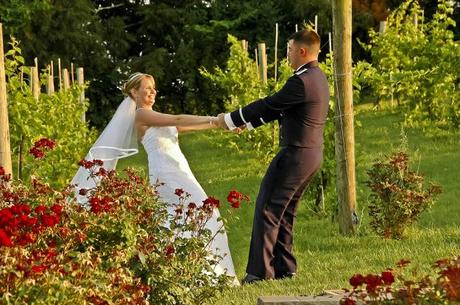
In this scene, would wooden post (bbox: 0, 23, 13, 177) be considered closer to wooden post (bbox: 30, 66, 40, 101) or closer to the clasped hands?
the clasped hands

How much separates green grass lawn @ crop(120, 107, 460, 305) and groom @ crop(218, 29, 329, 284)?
0.78ft

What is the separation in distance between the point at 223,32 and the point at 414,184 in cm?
2486

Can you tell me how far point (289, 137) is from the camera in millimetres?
7590

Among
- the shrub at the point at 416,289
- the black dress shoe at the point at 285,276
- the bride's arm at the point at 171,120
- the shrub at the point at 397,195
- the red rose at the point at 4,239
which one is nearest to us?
the shrub at the point at 416,289

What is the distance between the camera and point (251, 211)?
41.4ft

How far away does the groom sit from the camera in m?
7.51

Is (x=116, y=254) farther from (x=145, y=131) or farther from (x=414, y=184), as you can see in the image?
(x=414, y=184)

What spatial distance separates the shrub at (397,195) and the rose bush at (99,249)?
2.49 m

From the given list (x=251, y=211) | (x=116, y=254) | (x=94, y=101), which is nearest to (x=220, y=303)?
(x=116, y=254)

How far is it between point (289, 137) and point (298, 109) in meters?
0.22

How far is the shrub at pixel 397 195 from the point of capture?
912 centimetres

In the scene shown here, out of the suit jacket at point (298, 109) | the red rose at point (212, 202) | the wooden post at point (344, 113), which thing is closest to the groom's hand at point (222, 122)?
the suit jacket at point (298, 109)

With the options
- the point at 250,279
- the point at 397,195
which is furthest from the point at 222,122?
the point at 397,195

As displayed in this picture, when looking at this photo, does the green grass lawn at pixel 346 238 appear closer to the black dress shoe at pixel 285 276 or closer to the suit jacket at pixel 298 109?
the black dress shoe at pixel 285 276
